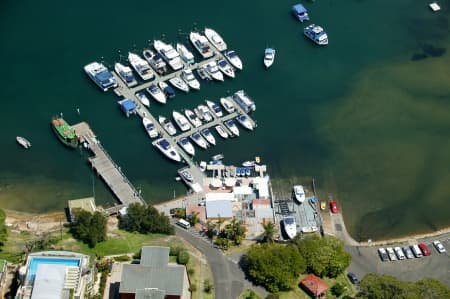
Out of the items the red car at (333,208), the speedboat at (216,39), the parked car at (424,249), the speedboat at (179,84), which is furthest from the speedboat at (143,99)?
the parked car at (424,249)

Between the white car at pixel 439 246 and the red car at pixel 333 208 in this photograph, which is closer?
the white car at pixel 439 246

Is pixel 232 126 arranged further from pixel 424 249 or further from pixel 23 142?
pixel 424 249

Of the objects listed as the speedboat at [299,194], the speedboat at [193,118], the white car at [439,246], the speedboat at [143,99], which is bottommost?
the white car at [439,246]

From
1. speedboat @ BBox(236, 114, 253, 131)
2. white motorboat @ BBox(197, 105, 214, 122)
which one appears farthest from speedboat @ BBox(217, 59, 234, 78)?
speedboat @ BBox(236, 114, 253, 131)

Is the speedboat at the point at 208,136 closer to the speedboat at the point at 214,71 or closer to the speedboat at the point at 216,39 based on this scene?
the speedboat at the point at 214,71

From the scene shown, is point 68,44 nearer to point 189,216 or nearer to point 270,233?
point 189,216

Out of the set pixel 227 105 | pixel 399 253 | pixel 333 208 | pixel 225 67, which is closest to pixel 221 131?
pixel 227 105
